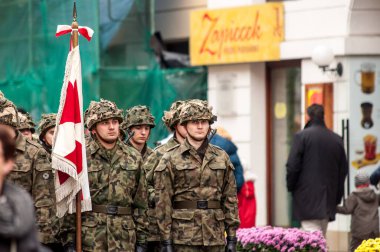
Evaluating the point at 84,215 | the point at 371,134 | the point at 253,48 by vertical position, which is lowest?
the point at 84,215

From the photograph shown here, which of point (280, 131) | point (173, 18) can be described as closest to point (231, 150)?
point (280, 131)

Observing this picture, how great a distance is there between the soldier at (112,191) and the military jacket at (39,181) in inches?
13.9

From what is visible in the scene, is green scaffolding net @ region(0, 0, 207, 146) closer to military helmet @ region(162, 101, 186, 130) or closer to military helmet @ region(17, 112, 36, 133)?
military helmet @ region(17, 112, 36, 133)

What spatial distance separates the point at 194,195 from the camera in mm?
10734

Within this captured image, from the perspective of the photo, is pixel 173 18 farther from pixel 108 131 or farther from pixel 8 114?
pixel 8 114

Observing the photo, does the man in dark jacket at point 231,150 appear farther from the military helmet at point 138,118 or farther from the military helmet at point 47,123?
the military helmet at point 47,123

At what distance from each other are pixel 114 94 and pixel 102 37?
97cm

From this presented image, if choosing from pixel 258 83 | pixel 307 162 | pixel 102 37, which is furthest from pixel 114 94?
pixel 307 162

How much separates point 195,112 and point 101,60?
10.1 m

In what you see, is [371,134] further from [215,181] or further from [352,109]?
[215,181]

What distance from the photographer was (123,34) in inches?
839

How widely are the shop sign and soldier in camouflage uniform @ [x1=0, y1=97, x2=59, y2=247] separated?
950 cm

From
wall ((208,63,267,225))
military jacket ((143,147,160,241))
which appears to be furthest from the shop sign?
military jacket ((143,147,160,241))

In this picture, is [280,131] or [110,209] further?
[280,131]
